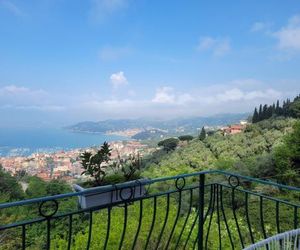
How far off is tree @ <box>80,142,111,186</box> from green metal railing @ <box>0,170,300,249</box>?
1.10 ft

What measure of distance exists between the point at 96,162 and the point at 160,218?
213 inches

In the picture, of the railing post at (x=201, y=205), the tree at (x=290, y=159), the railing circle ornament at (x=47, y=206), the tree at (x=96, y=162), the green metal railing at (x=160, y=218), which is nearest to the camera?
the railing circle ornament at (x=47, y=206)

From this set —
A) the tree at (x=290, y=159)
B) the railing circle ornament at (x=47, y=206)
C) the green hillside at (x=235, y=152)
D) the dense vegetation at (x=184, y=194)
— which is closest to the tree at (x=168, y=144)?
the dense vegetation at (x=184, y=194)

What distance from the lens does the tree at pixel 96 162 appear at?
97.5 inches

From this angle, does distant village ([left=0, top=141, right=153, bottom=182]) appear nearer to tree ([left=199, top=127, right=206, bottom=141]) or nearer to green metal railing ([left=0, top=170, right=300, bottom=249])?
green metal railing ([left=0, top=170, right=300, bottom=249])

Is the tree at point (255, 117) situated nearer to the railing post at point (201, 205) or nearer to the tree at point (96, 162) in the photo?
the railing post at point (201, 205)

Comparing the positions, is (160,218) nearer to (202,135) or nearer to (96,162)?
(96,162)

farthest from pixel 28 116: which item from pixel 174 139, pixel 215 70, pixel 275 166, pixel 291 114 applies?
pixel 275 166

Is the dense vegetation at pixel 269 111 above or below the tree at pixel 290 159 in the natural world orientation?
above

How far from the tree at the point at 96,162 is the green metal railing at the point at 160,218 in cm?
33

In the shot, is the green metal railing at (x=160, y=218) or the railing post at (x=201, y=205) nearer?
the green metal railing at (x=160, y=218)

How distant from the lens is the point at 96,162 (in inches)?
99.6

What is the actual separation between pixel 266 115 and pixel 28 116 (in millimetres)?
37487

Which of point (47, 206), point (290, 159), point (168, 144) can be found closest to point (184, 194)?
point (290, 159)
